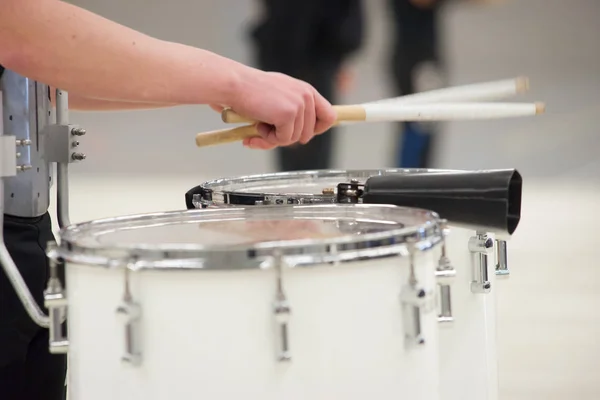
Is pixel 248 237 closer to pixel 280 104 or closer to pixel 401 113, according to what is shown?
pixel 280 104

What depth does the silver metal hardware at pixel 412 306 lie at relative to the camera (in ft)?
2.54

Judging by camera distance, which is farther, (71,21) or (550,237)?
(550,237)

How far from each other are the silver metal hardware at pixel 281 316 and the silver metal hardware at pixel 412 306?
135 mm

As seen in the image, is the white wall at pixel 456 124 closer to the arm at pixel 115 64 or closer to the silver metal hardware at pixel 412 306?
the arm at pixel 115 64

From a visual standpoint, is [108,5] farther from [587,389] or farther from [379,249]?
[379,249]

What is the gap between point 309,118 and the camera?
1.10 meters

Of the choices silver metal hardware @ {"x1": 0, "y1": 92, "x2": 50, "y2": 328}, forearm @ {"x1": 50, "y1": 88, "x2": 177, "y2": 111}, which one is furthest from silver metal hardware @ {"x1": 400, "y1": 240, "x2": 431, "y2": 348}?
forearm @ {"x1": 50, "y1": 88, "x2": 177, "y2": 111}

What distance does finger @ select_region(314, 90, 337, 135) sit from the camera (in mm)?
1118

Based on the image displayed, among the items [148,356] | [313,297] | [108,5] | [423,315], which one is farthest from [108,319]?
[108,5]

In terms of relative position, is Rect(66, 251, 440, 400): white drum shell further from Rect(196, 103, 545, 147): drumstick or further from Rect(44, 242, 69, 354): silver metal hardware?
Rect(196, 103, 545, 147): drumstick

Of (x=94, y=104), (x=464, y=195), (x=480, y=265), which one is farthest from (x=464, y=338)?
(x=94, y=104)

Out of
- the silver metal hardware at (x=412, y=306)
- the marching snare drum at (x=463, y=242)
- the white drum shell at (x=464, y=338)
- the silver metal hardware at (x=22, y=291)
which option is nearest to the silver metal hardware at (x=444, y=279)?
the marching snare drum at (x=463, y=242)

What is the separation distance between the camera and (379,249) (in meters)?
0.76

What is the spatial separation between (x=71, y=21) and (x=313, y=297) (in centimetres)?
48
